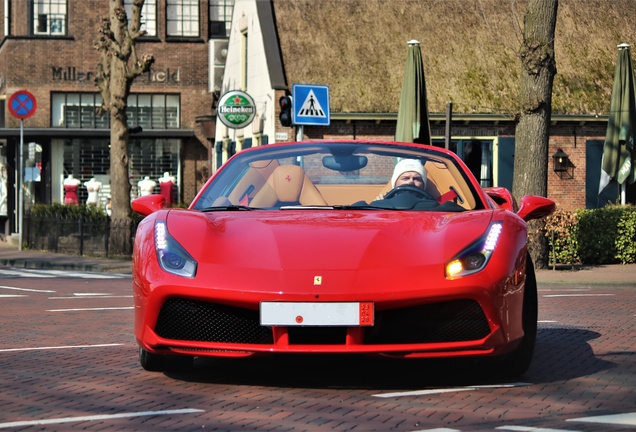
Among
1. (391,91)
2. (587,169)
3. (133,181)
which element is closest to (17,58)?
(133,181)

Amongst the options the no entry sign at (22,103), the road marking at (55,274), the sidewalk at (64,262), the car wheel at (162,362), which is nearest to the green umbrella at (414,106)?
the sidewalk at (64,262)

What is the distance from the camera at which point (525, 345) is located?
6988 mm

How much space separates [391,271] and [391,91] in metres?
27.3

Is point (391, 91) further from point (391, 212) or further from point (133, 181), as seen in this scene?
point (391, 212)

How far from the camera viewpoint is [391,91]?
3334cm

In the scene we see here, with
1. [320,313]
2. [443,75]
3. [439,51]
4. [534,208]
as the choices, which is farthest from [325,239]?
[439,51]

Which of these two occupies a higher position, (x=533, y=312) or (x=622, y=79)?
(x=622, y=79)

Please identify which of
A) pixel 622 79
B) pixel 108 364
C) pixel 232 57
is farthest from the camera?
pixel 232 57

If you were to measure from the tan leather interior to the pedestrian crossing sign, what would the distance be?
13.6 m

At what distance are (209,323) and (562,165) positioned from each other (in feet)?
92.7

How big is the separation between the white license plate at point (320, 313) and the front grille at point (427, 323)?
0.10 meters

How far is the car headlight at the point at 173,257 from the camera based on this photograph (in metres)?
6.53

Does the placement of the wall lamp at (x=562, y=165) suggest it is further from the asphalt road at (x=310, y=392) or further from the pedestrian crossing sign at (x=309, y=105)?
the asphalt road at (x=310, y=392)

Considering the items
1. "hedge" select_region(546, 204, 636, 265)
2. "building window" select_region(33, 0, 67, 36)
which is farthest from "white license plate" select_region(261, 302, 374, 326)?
"building window" select_region(33, 0, 67, 36)
